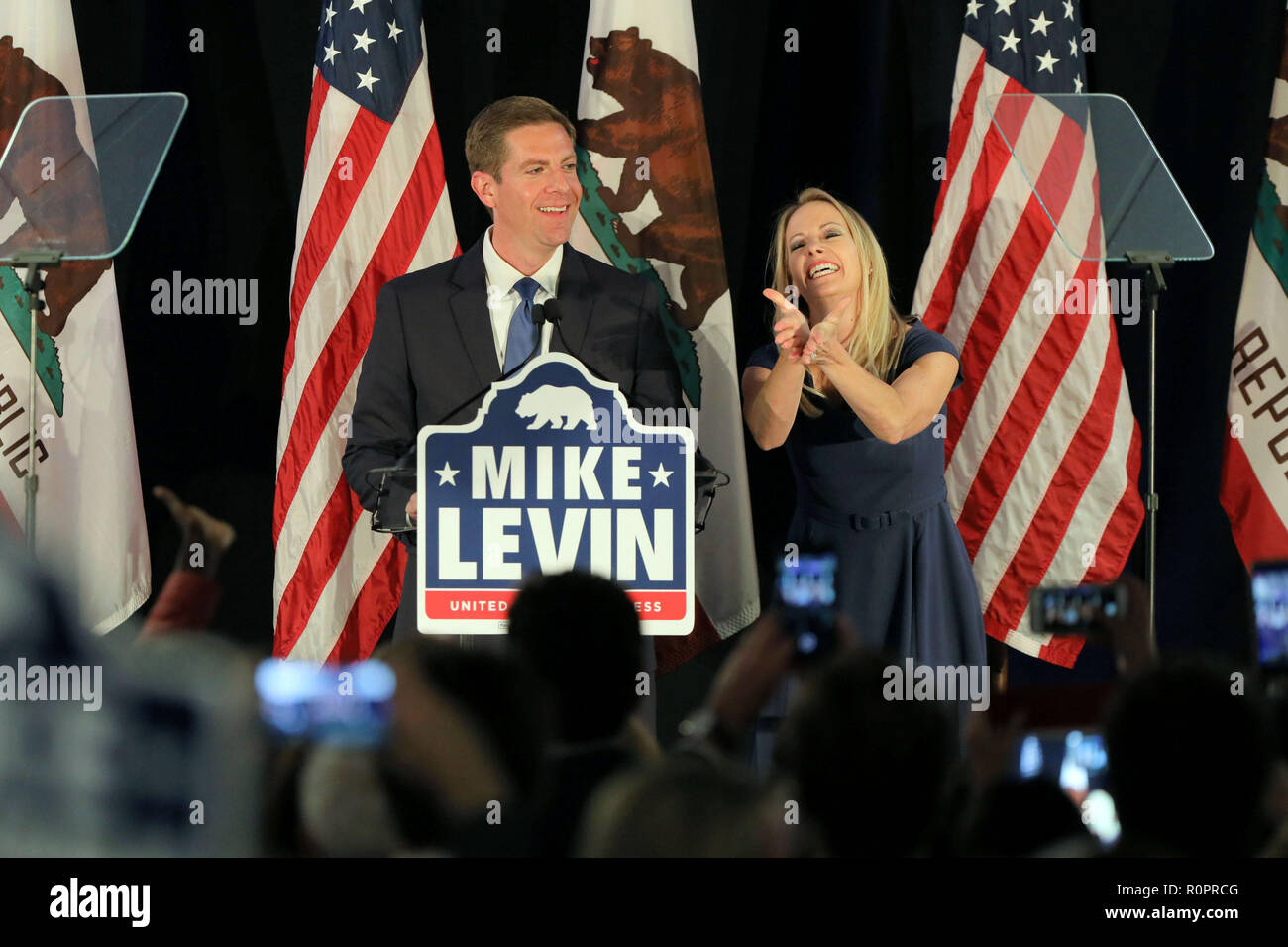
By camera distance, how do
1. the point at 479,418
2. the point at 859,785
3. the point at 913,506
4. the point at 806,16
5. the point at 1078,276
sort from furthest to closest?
the point at 806,16 < the point at 1078,276 < the point at 913,506 < the point at 479,418 < the point at 859,785

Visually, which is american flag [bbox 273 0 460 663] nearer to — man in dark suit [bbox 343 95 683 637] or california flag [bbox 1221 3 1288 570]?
man in dark suit [bbox 343 95 683 637]

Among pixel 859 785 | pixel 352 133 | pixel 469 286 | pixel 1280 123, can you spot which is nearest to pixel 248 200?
pixel 352 133

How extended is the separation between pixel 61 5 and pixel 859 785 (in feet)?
15.3

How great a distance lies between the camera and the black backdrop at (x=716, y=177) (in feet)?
19.2

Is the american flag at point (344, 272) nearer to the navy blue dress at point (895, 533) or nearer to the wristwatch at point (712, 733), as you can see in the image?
the navy blue dress at point (895, 533)

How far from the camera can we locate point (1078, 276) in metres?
5.50

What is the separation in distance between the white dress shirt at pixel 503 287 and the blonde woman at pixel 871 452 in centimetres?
69

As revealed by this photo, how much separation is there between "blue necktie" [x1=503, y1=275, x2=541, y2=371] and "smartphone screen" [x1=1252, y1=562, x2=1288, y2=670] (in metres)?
2.60

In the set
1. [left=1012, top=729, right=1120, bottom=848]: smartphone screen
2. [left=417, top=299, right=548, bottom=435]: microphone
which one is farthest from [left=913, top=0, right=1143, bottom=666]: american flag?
[left=1012, top=729, right=1120, bottom=848]: smartphone screen

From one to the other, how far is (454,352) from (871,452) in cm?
131

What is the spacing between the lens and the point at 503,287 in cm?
511

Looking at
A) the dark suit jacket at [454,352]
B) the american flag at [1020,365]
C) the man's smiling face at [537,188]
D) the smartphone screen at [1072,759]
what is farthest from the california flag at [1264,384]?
the smartphone screen at [1072,759]

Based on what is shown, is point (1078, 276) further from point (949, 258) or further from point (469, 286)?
point (469, 286)

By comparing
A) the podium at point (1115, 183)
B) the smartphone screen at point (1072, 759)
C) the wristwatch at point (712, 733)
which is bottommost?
the smartphone screen at point (1072, 759)
